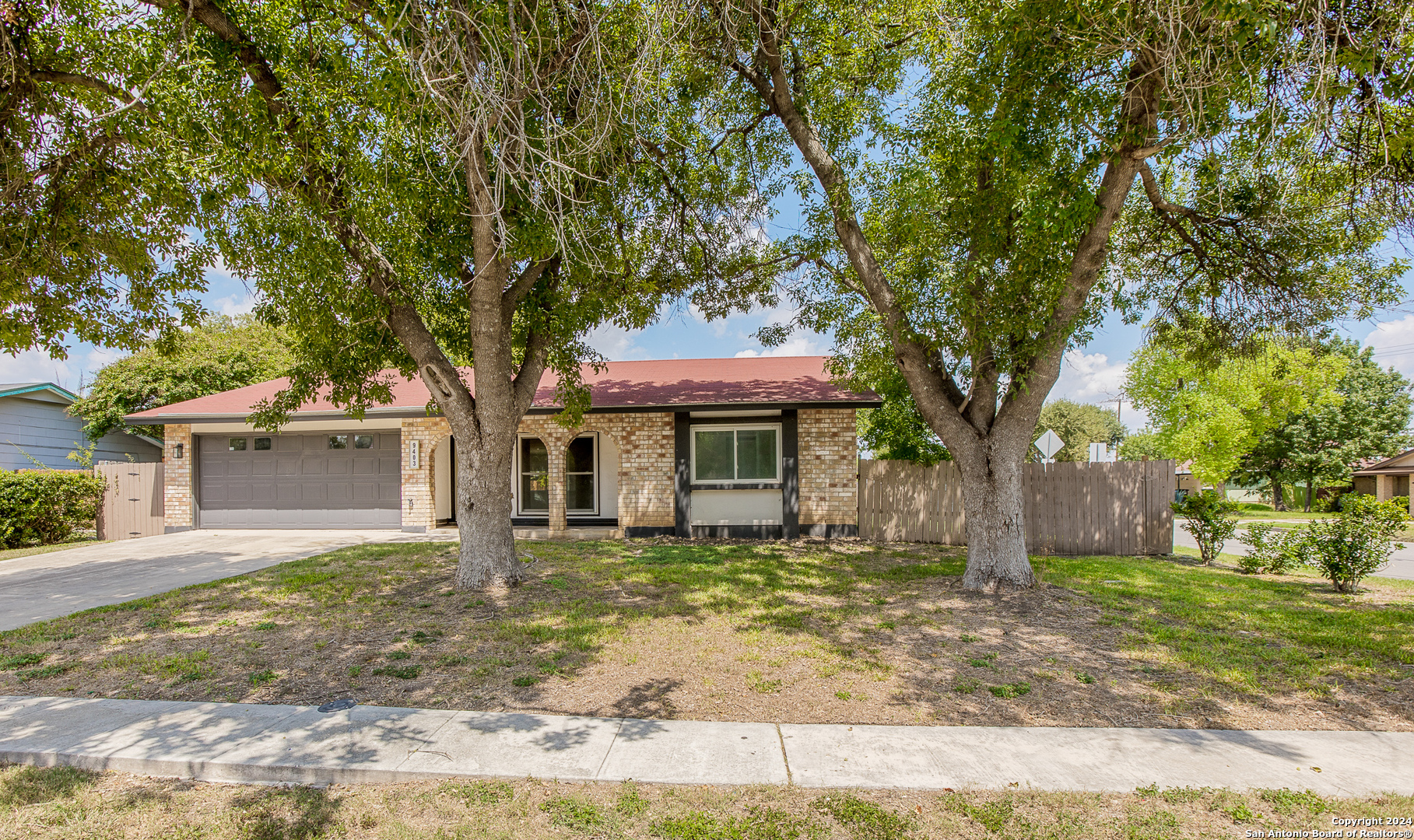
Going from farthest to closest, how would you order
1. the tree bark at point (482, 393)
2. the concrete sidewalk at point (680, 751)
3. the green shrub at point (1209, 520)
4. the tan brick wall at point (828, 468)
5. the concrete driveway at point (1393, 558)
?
the tan brick wall at point (828, 468) → the green shrub at point (1209, 520) → the concrete driveway at point (1393, 558) → the tree bark at point (482, 393) → the concrete sidewalk at point (680, 751)

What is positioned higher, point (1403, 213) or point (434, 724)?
point (1403, 213)

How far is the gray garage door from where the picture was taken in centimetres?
1470

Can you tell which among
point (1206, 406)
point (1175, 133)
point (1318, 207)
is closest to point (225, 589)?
point (1175, 133)

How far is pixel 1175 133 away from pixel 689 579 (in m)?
7.41

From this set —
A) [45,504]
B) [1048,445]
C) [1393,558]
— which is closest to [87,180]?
[45,504]

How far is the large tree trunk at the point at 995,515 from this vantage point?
7852mm

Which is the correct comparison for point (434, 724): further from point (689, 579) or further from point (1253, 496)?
point (1253, 496)

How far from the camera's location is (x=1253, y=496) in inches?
1779

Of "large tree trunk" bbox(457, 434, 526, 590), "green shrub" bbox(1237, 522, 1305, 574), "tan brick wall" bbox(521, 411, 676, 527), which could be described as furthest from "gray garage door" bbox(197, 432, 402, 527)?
"green shrub" bbox(1237, 522, 1305, 574)

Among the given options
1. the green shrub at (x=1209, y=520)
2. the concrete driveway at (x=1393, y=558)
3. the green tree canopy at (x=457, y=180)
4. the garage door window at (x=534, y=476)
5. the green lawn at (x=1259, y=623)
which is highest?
the green tree canopy at (x=457, y=180)

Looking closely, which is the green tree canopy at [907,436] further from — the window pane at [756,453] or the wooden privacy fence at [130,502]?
the wooden privacy fence at [130,502]

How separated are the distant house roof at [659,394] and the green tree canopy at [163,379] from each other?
371 centimetres

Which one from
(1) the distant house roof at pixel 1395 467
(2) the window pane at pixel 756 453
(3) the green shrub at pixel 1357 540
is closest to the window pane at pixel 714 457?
(2) the window pane at pixel 756 453

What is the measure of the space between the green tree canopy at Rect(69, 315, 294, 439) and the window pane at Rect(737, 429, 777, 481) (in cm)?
1273
